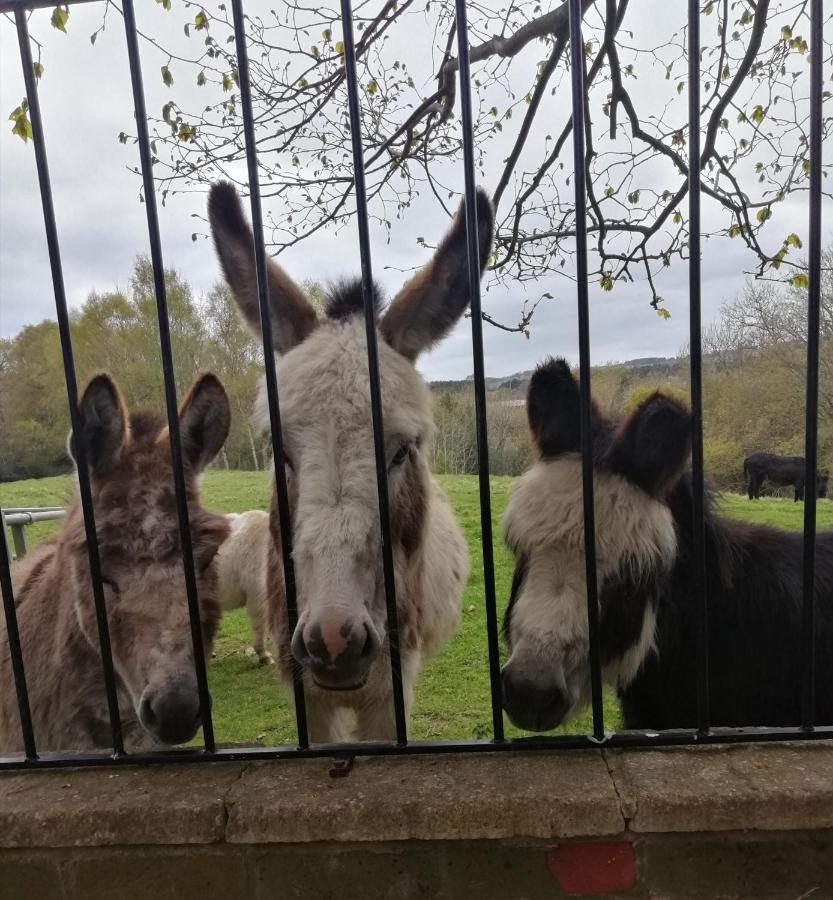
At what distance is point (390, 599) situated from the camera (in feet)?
6.28

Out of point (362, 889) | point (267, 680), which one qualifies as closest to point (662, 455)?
point (362, 889)

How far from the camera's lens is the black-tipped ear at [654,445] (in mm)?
2131

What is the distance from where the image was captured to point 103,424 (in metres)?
2.58

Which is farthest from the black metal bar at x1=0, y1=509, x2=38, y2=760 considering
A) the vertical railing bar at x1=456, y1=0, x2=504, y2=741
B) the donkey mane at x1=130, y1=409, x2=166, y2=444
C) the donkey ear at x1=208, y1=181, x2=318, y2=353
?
the vertical railing bar at x1=456, y1=0, x2=504, y2=741

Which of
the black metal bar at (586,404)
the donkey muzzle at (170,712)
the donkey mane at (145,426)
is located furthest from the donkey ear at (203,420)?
the black metal bar at (586,404)

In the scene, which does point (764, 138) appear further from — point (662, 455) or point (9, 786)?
point (9, 786)

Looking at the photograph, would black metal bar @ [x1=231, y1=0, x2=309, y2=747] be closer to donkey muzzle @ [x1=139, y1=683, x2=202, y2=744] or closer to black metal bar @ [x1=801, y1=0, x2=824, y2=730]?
donkey muzzle @ [x1=139, y1=683, x2=202, y2=744]

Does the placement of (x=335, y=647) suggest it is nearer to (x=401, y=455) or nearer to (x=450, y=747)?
(x=450, y=747)

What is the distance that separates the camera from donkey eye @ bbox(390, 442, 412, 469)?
7.56 ft

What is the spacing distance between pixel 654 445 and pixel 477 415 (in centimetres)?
74

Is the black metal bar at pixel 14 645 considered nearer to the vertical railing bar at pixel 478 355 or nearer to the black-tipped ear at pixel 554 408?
the vertical railing bar at pixel 478 355

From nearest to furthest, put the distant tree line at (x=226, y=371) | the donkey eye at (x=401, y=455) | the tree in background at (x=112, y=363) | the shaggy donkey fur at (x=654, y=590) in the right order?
the shaggy donkey fur at (x=654, y=590), the donkey eye at (x=401, y=455), the distant tree line at (x=226, y=371), the tree in background at (x=112, y=363)

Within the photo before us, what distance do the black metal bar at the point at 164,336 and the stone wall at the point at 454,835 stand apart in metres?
0.33

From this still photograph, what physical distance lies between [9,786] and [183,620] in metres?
0.69
